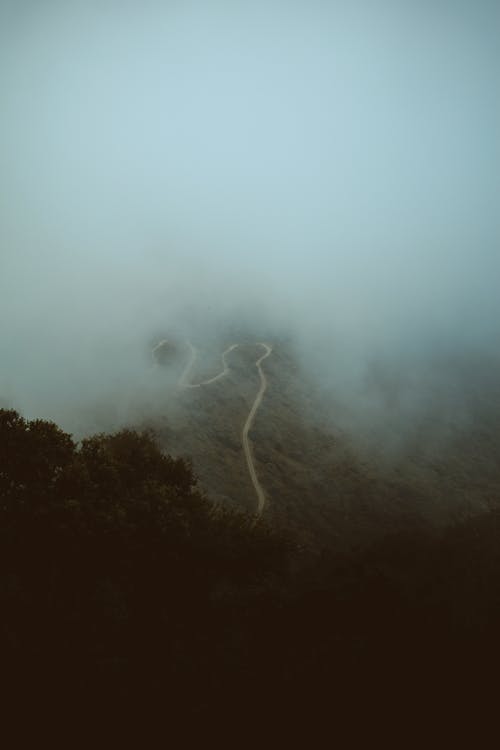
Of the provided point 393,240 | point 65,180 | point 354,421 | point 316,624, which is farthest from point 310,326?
point 65,180

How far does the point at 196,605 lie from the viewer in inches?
566

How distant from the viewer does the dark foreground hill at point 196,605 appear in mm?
9266

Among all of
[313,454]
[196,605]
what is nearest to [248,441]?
[313,454]

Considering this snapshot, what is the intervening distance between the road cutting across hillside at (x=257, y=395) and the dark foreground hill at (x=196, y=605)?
19381 millimetres

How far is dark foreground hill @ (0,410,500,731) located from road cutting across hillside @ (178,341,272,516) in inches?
763

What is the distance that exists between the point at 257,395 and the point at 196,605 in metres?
41.0

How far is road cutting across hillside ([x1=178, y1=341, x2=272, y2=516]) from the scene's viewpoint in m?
39.3

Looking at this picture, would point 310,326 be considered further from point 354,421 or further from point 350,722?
point 350,722

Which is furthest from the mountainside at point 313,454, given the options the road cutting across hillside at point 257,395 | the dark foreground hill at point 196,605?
the dark foreground hill at point 196,605

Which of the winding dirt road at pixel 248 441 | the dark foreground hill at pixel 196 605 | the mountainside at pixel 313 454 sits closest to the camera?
the dark foreground hill at pixel 196 605

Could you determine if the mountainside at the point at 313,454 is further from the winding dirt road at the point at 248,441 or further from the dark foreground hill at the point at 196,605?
the dark foreground hill at the point at 196,605

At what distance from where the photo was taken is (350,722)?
8438 millimetres

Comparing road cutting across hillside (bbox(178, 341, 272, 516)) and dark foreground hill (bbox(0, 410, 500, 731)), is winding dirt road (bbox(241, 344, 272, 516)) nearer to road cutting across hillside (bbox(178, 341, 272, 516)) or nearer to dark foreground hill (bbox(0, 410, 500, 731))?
road cutting across hillside (bbox(178, 341, 272, 516))

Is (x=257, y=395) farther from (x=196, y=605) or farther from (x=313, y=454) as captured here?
(x=196, y=605)
